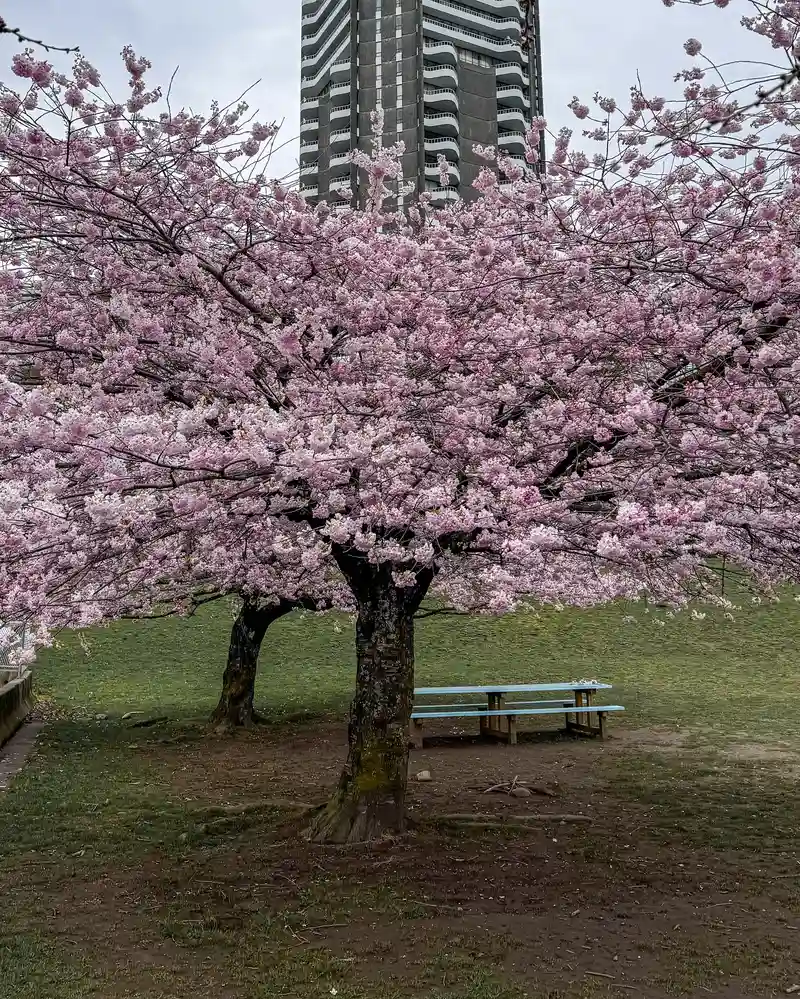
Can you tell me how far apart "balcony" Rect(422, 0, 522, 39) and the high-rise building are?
0.08m

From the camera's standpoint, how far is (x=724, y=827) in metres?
8.52

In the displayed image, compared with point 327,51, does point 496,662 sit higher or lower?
lower

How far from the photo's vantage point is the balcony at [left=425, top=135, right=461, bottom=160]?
62.0m

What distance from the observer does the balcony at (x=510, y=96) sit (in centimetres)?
6712

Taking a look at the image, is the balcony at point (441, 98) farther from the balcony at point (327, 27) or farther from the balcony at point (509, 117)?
the balcony at point (327, 27)

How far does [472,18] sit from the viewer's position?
219 feet

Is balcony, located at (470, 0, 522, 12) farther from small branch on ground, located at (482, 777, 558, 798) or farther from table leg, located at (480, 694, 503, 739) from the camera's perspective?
small branch on ground, located at (482, 777, 558, 798)

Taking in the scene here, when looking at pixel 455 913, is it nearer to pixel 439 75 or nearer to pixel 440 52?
pixel 439 75

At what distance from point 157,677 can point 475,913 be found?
15.5 m

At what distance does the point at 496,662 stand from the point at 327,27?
62.2 m

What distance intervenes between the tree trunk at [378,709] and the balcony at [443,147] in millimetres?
59606

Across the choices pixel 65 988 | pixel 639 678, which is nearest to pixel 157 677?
pixel 639 678

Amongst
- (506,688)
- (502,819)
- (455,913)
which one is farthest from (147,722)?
(455,913)

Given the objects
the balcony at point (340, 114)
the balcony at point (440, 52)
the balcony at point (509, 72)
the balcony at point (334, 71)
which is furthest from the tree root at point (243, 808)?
the balcony at point (509, 72)
